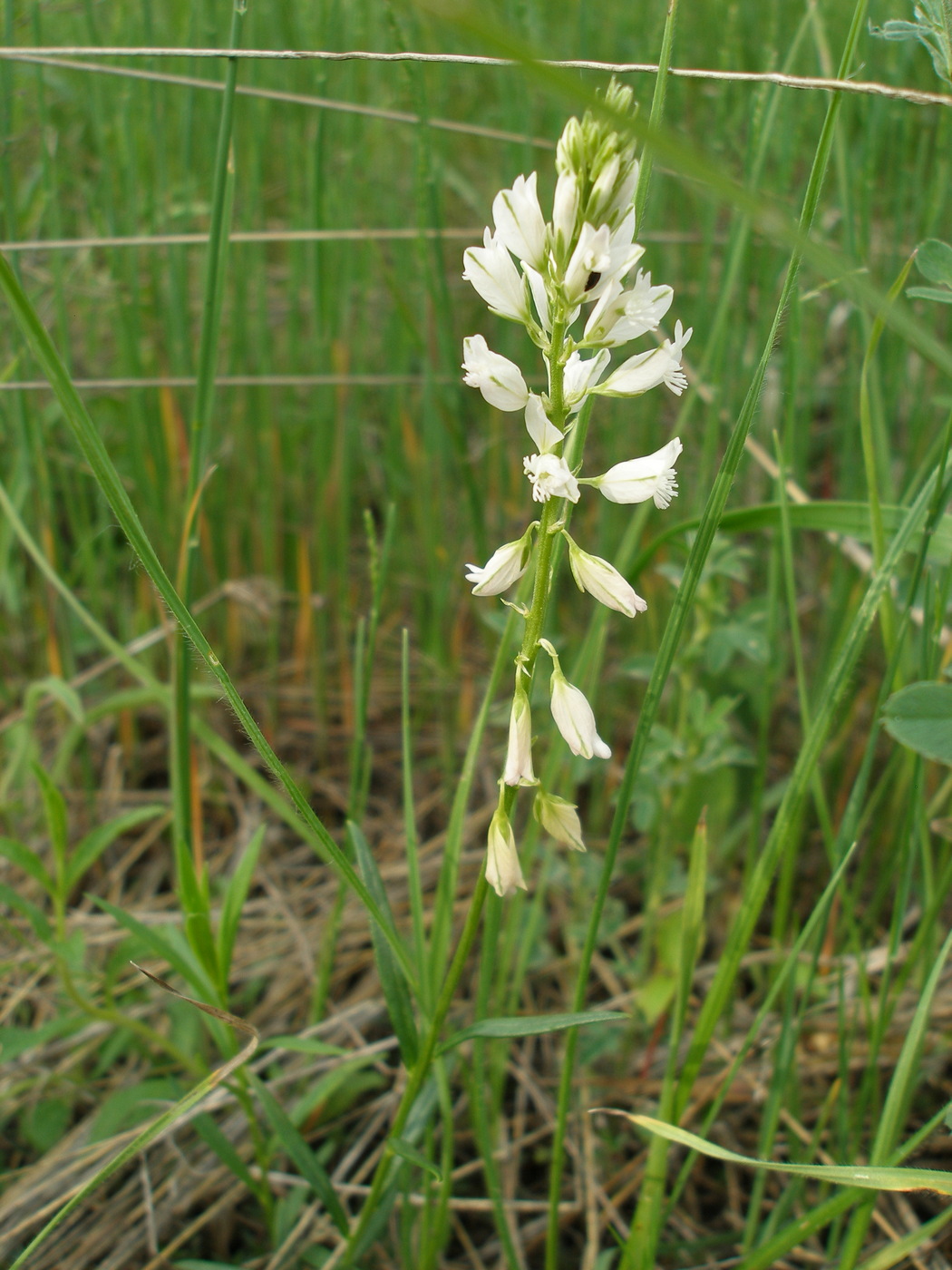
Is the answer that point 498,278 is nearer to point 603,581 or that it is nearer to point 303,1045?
point 603,581

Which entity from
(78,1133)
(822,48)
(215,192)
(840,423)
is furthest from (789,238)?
(840,423)

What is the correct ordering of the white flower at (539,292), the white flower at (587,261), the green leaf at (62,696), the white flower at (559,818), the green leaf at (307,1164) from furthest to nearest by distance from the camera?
the green leaf at (62,696), the green leaf at (307,1164), the white flower at (559,818), the white flower at (539,292), the white flower at (587,261)

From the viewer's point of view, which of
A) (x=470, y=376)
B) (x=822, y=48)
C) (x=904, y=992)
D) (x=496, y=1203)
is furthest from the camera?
(x=904, y=992)

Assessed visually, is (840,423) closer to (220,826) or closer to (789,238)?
(220,826)

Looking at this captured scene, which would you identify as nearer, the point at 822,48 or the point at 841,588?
the point at 822,48

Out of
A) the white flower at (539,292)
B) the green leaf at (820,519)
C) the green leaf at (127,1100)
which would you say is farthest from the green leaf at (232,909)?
the white flower at (539,292)

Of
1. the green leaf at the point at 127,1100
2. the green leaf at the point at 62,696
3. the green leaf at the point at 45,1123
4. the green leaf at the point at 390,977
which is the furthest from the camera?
the green leaf at the point at 62,696

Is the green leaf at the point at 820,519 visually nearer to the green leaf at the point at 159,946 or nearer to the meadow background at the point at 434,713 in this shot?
the meadow background at the point at 434,713
